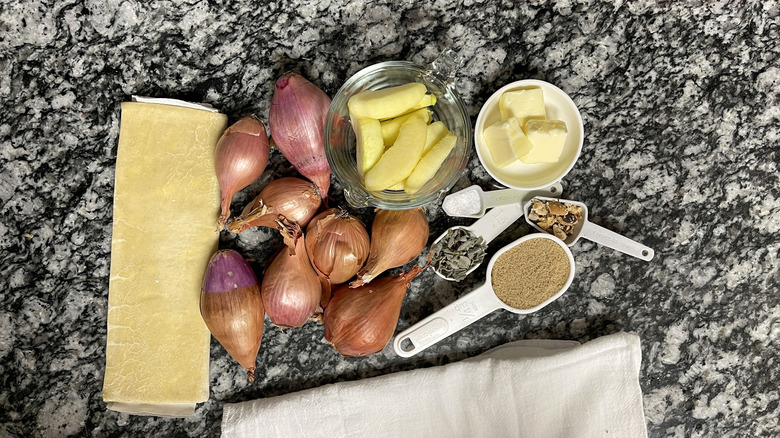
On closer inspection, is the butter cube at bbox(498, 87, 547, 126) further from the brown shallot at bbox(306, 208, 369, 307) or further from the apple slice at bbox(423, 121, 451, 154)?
the brown shallot at bbox(306, 208, 369, 307)

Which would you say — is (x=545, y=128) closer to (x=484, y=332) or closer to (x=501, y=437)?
(x=484, y=332)

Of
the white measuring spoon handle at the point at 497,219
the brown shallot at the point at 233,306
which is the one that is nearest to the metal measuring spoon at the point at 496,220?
the white measuring spoon handle at the point at 497,219

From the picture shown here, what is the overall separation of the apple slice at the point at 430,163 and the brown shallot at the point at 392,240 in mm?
101

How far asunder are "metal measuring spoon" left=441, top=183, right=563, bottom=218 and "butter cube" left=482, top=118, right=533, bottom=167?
0.09 metres

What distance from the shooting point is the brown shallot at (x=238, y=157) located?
936 millimetres

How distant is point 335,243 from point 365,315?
0.14 meters

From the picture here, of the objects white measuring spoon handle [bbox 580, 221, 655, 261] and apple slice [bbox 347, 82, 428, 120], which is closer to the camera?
apple slice [bbox 347, 82, 428, 120]

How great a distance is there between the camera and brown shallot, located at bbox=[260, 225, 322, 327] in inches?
37.2

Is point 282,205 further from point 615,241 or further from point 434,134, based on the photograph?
point 615,241

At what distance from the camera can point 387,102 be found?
833mm

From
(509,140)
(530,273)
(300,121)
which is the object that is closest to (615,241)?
(530,273)

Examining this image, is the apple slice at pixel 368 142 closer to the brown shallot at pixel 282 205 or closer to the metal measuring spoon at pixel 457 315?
the brown shallot at pixel 282 205

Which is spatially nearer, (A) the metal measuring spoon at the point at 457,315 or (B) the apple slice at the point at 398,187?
(B) the apple slice at the point at 398,187

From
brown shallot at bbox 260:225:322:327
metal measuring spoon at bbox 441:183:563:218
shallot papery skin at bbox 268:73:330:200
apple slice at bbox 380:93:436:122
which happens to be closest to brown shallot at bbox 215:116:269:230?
shallot papery skin at bbox 268:73:330:200
